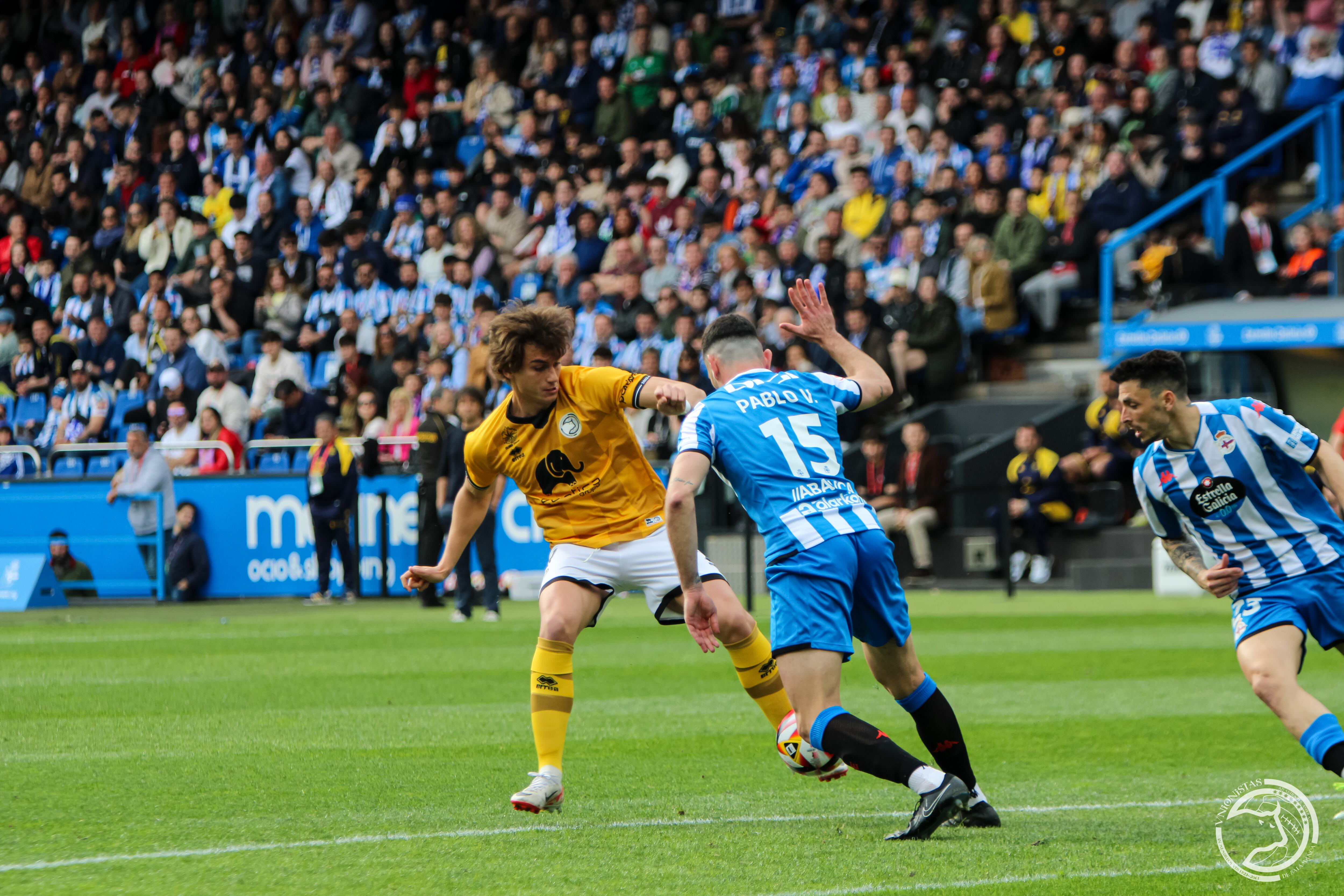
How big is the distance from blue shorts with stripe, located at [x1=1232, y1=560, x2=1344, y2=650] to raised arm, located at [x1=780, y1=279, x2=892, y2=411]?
159 cm

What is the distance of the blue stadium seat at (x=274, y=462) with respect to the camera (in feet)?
67.7

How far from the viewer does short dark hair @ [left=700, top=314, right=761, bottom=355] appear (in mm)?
6270

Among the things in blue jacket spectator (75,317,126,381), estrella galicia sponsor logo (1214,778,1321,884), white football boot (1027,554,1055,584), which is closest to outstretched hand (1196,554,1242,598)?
estrella galicia sponsor logo (1214,778,1321,884)

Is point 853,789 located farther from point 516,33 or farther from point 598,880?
point 516,33

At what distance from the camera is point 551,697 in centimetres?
666

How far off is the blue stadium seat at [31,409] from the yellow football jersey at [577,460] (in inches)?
774

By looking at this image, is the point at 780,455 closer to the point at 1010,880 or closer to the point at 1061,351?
the point at 1010,880

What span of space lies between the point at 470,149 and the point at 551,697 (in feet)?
70.8

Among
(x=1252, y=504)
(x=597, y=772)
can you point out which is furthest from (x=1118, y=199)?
(x=1252, y=504)

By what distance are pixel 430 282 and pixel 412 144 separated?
4183 millimetres

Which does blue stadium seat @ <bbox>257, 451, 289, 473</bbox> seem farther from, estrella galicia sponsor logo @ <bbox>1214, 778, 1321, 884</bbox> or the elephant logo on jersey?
estrella galicia sponsor logo @ <bbox>1214, 778, 1321, 884</bbox>

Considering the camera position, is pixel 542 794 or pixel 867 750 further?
pixel 542 794

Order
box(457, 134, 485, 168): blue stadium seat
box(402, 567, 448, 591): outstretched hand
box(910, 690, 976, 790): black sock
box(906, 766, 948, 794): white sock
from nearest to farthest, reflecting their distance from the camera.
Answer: box(906, 766, 948, 794): white sock < box(910, 690, 976, 790): black sock < box(402, 567, 448, 591): outstretched hand < box(457, 134, 485, 168): blue stadium seat

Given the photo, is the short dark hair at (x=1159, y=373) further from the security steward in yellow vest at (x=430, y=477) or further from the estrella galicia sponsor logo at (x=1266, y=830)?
the security steward in yellow vest at (x=430, y=477)
